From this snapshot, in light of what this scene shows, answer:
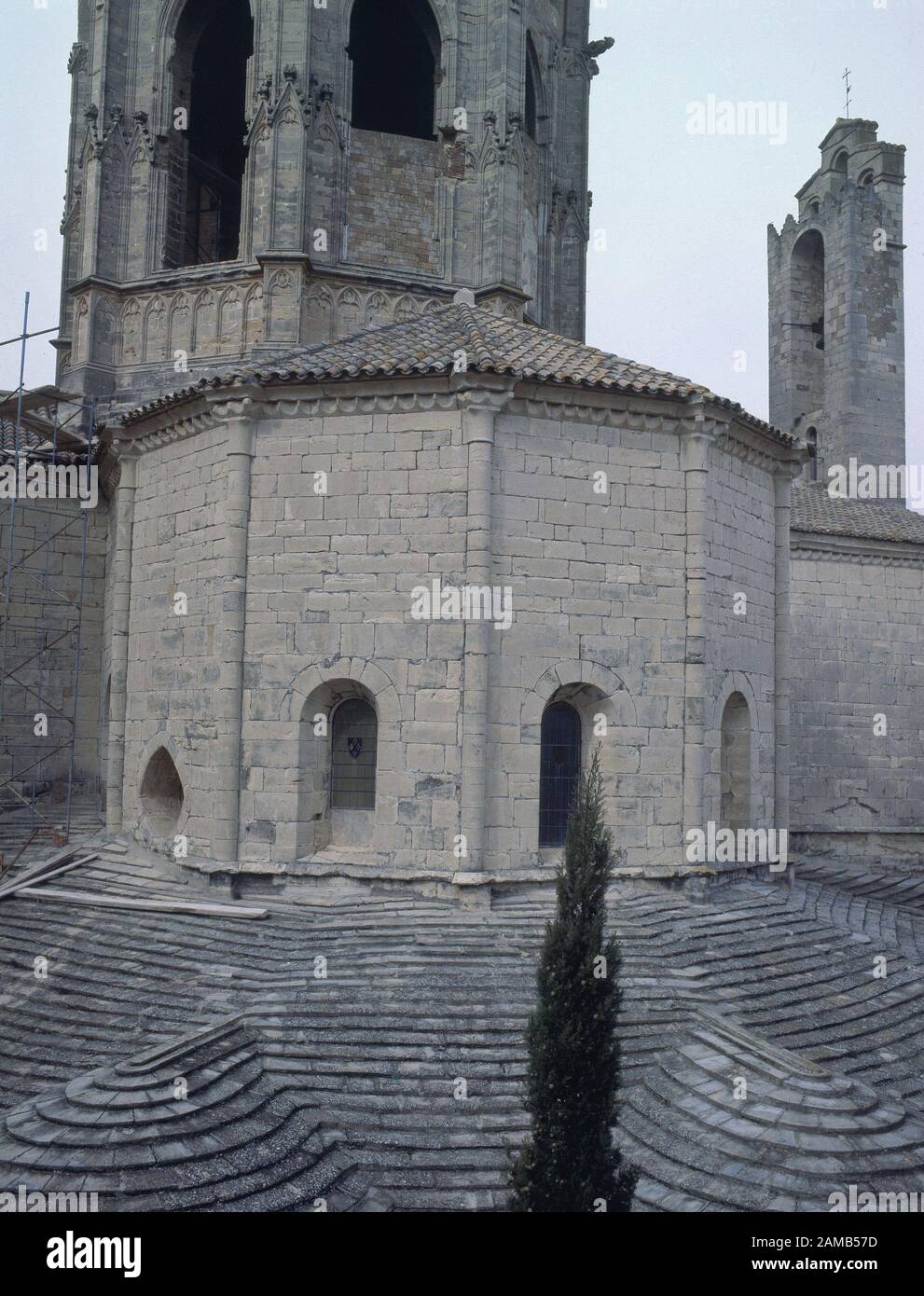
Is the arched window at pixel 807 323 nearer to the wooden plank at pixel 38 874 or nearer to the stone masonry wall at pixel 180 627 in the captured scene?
the stone masonry wall at pixel 180 627

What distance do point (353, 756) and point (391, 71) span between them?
18273 millimetres

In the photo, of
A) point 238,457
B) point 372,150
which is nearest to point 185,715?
point 238,457

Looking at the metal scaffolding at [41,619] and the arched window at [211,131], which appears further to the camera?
the arched window at [211,131]

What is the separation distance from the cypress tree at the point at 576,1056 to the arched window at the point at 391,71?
19957 mm

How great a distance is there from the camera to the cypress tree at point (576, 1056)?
7.73m

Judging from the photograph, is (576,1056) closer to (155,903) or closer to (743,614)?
(155,903)

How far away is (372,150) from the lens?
21.0 meters

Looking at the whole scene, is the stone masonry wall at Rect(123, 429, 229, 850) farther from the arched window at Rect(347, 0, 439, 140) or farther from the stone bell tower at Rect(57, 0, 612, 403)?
the arched window at Rect(347, 0, 439, 140)

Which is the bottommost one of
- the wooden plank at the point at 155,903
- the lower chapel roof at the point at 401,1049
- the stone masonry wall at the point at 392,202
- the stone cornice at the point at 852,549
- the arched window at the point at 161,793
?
the lower chapel roof at the point at 401,1049

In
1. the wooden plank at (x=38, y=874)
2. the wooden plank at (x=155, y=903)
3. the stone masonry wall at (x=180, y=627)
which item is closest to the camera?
the wooden plank at (x=155, y=903)

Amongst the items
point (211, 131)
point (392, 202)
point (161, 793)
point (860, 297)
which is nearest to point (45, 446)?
point (392, 202)

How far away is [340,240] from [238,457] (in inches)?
330

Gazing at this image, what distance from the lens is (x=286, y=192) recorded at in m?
19.7

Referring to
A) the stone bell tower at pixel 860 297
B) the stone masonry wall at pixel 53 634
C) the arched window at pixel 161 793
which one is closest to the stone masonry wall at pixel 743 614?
the arched window at pixel 161 793
